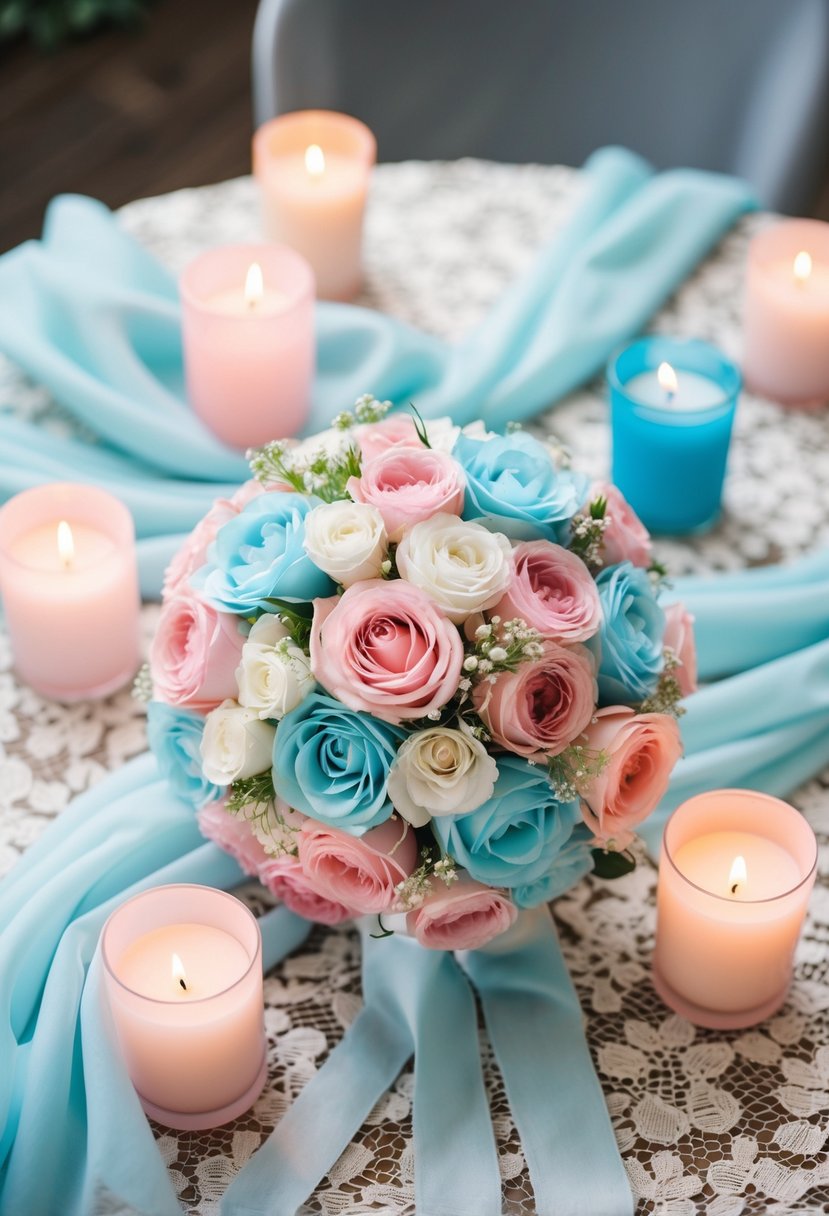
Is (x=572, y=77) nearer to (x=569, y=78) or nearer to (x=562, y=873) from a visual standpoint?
(x=569, y=78)

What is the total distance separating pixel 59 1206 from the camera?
0.88 m

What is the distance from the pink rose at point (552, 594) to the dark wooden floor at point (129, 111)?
7.41ft

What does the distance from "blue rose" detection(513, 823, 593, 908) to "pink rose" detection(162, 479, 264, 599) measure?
301mm

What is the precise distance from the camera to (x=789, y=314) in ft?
4.74

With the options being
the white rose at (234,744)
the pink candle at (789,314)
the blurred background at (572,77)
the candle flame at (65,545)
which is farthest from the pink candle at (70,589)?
the blurred background at (572,77)

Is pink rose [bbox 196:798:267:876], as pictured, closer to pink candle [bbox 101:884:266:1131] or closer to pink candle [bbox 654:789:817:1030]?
pink candle [bbox 101:884:266:1131]

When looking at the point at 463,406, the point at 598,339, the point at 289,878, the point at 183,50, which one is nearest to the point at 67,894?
the point at 289,878

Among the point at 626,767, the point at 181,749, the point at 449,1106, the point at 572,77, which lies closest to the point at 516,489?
the point at 626,767

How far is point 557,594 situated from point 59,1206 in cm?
48

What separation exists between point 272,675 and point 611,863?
0.28m

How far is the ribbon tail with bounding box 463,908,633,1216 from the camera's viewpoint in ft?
2.89

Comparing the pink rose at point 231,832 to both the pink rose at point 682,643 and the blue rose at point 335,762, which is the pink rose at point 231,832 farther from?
the pink rose at point 682,643

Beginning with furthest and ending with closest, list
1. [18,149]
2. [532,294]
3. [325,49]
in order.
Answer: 1. [18,149]
2. [325,49]
3. [532,294]

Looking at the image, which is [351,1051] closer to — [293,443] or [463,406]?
[293,443]
